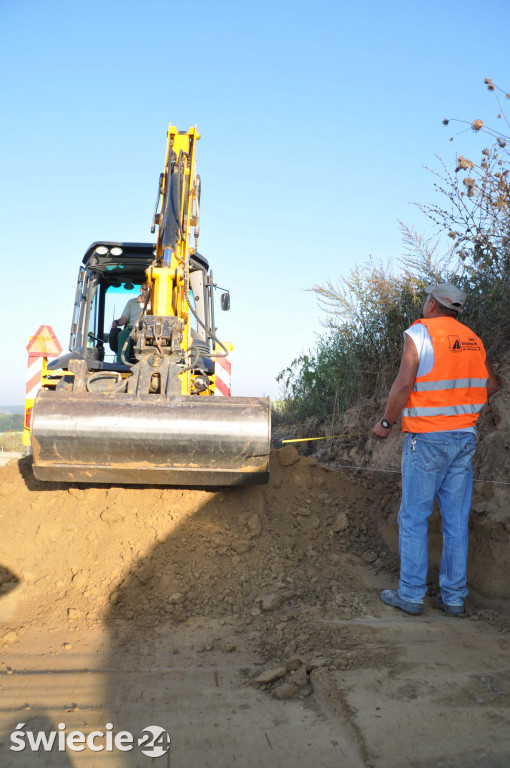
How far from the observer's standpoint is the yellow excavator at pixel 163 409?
422 cm

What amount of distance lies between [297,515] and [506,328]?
2.45m

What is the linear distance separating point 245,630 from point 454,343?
2.20 meters

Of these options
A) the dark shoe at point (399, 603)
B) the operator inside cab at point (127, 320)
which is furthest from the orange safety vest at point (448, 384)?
the operator inside cab at point (127, 320)

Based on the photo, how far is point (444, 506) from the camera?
373cm

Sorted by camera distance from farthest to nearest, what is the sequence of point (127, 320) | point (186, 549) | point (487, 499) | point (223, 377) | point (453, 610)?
point (223, 377), point (127, 320), point (186, 549), point (487, 499), point (453, 610)

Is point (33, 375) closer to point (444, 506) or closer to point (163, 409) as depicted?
point (163, 409)

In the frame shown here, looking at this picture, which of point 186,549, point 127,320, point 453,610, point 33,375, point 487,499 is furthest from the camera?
point 33,375

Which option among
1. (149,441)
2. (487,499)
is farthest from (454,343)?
(149,441)

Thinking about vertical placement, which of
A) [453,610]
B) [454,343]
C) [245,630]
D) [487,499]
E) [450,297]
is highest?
[450,297]

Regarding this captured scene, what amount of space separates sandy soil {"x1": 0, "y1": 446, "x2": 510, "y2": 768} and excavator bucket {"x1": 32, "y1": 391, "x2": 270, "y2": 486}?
421 millimetres

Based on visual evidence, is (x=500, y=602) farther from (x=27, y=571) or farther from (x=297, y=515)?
(x=27, y=571)

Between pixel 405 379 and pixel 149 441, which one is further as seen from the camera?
pixel 149 441

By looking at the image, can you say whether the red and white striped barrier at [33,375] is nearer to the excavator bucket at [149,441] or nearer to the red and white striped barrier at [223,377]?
the red and white striped barrier at [223,377]

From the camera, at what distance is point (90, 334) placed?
679cm
